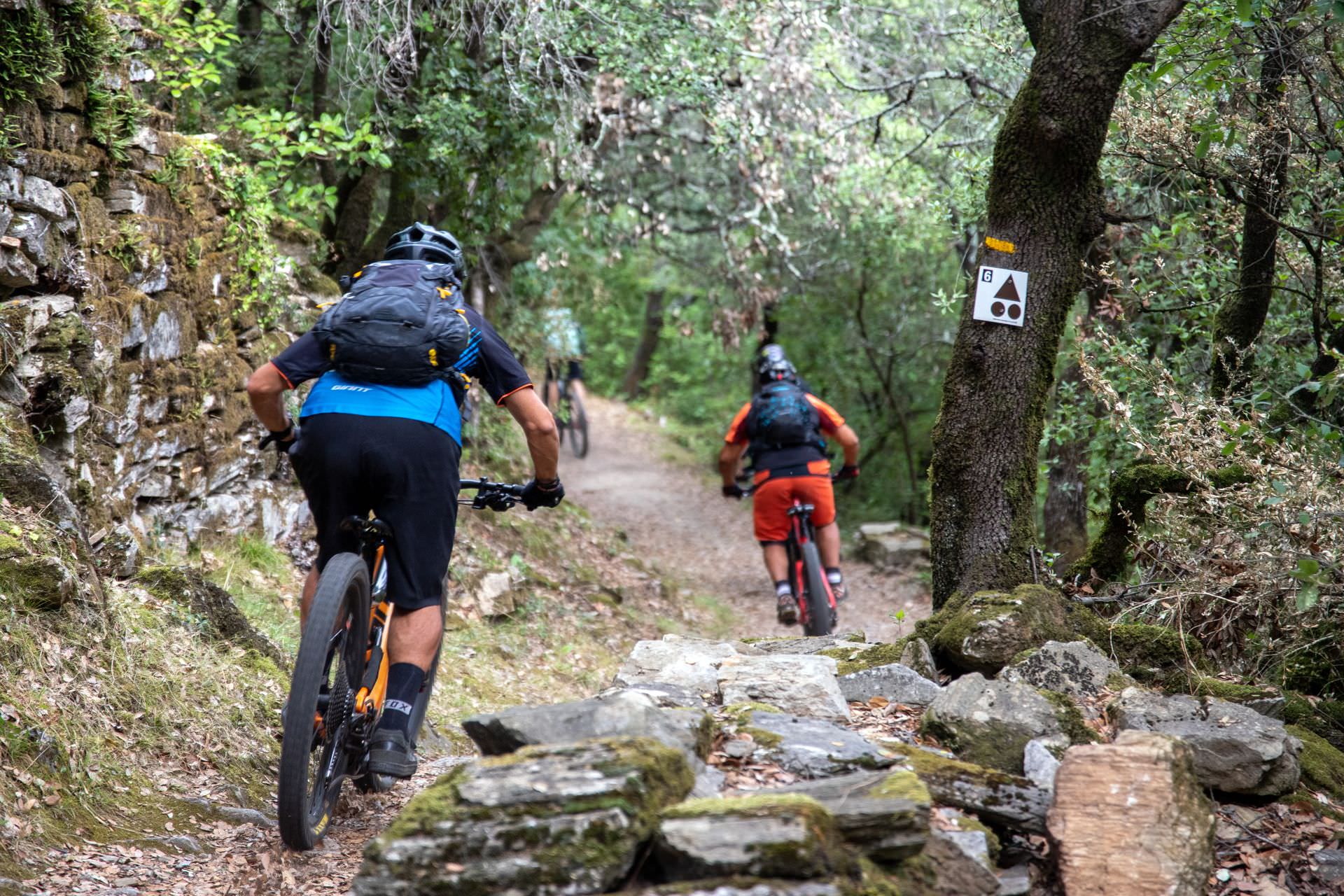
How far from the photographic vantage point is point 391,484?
12.8 ft

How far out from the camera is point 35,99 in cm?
547

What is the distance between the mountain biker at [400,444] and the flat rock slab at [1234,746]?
87.8 inches

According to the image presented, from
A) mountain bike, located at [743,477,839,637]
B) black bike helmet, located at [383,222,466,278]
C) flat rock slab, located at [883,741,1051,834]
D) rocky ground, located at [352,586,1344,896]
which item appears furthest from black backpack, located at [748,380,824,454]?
flat rock slab, located at [883,741,1051,834]

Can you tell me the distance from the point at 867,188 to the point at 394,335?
31.7ft

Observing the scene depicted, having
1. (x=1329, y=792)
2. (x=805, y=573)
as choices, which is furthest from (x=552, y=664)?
(x=1329, y=792)

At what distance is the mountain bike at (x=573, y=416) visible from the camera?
54.3ft

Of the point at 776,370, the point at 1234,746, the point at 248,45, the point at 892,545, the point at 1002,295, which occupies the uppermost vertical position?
the point at 248,45

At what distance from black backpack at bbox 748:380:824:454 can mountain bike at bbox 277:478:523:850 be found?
13.8ft

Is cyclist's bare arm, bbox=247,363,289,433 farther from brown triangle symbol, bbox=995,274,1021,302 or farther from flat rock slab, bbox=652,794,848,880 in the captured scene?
brown triangle symbol, bbox=995,274,1021,302

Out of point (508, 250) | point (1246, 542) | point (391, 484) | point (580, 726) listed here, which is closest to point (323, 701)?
point (391, 484)

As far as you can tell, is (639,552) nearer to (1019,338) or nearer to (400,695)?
(1019,338)

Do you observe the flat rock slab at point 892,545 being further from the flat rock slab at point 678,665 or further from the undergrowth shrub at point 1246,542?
the flat rock slab at point 678,665

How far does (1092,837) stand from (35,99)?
5404 millimetres

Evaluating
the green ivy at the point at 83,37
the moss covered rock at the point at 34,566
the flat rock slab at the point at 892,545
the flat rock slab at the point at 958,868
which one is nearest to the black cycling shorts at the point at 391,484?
the moss covered rock at the point at 34,566
